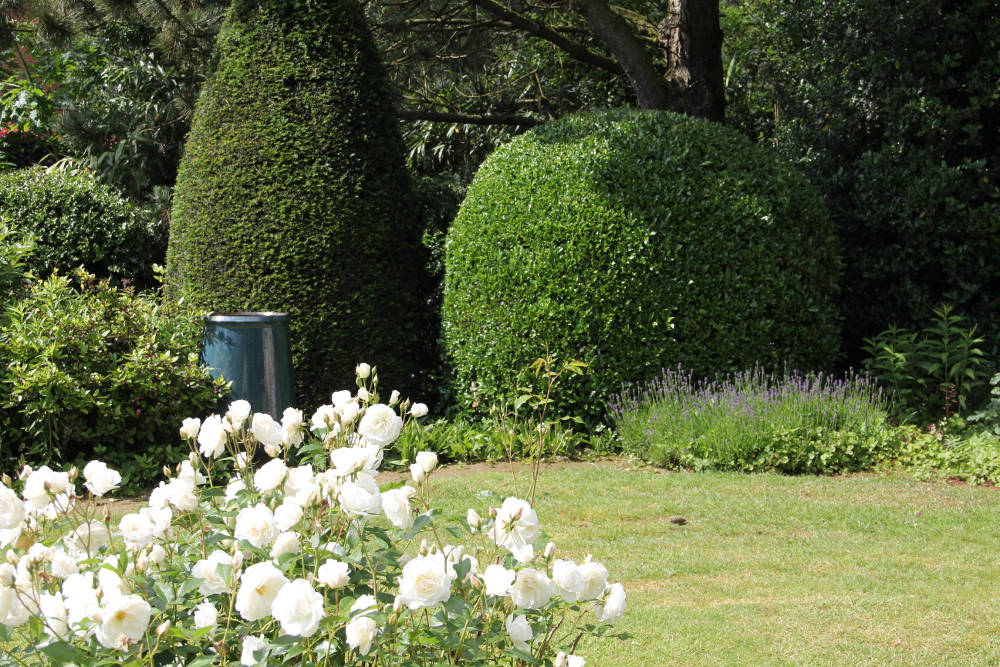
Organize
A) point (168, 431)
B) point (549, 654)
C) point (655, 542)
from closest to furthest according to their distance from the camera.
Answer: point (549, 654), point (655, 542), point (168, 431)

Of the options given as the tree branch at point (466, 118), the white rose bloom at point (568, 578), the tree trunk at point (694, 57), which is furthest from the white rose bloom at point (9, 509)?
the tree trunk at point (694, 57)

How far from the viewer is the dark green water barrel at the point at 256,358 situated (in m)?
6.38

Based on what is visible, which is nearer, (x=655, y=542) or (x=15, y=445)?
(x=655, y=542)

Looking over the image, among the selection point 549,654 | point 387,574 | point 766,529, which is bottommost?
point 766,529

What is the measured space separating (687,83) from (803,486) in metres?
4.65

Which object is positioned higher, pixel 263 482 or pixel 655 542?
pixel 263 482

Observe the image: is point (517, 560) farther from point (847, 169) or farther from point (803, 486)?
point (847, 169)

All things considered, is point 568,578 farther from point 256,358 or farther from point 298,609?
point 256,358

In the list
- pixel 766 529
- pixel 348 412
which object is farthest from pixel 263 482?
pixel 766 529

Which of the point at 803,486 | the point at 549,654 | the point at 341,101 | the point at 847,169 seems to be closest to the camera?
the point at 549,654

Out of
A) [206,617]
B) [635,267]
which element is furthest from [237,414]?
[635,267]

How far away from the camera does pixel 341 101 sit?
23.6 feet

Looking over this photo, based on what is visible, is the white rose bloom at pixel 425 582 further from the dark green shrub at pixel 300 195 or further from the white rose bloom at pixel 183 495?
the dark green shrub at pixel 300 195

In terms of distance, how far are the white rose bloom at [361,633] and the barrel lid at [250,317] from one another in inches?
186
